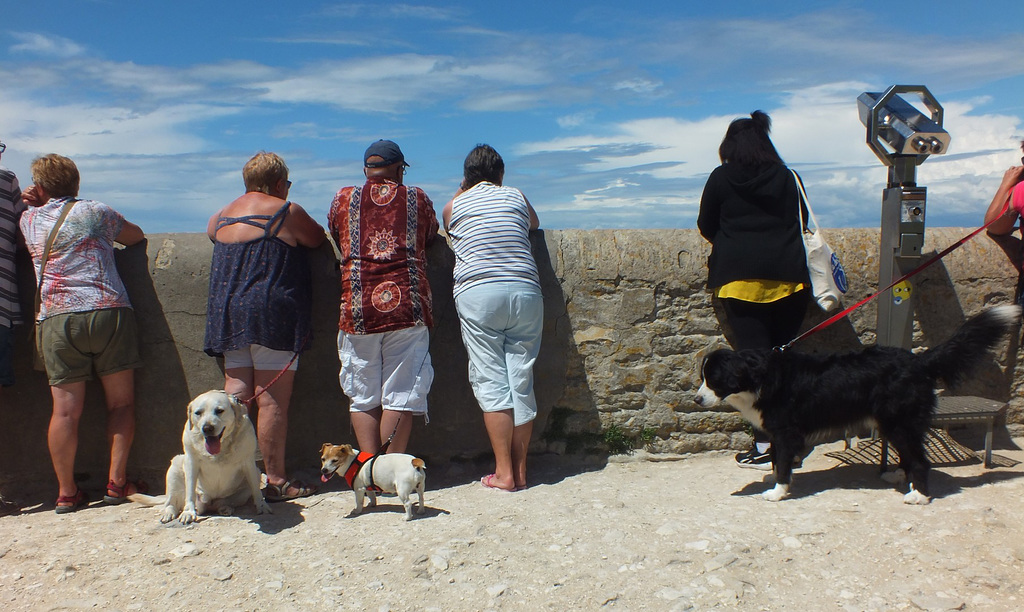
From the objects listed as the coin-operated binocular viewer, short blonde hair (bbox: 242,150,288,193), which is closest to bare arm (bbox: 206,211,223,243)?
short blonde hair (bbox: 242,150,288,193)

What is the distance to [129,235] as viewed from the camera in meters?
4.38

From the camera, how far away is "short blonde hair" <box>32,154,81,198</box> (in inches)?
164

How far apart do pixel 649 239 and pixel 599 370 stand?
87 cm

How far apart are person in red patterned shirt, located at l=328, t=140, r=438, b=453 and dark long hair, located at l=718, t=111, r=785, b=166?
1.78m

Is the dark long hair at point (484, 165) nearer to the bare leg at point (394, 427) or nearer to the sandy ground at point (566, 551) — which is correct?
the bare leg at point (394, 427)

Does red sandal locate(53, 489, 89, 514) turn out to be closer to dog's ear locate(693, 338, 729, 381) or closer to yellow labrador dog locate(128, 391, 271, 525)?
yellow labrador dog locate(128, 391, 271, 525)

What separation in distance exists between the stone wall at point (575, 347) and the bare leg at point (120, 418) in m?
0.14

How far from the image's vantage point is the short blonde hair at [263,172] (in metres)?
4.20

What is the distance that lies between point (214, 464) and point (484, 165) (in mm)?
2172

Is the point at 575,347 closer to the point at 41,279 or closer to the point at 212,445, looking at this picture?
the point at 212,445

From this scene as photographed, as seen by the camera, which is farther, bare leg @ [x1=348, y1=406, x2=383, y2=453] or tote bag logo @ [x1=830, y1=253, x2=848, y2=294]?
tote bag logo @ [x1=830, y1=253, x2=848, y2=294]

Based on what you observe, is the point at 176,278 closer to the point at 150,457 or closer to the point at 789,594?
the point at 150,457

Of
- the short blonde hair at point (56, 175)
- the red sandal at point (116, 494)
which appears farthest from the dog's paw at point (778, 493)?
the short blonde hair at point (56, 175)

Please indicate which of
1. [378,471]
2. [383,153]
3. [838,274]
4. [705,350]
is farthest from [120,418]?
[838,274]
